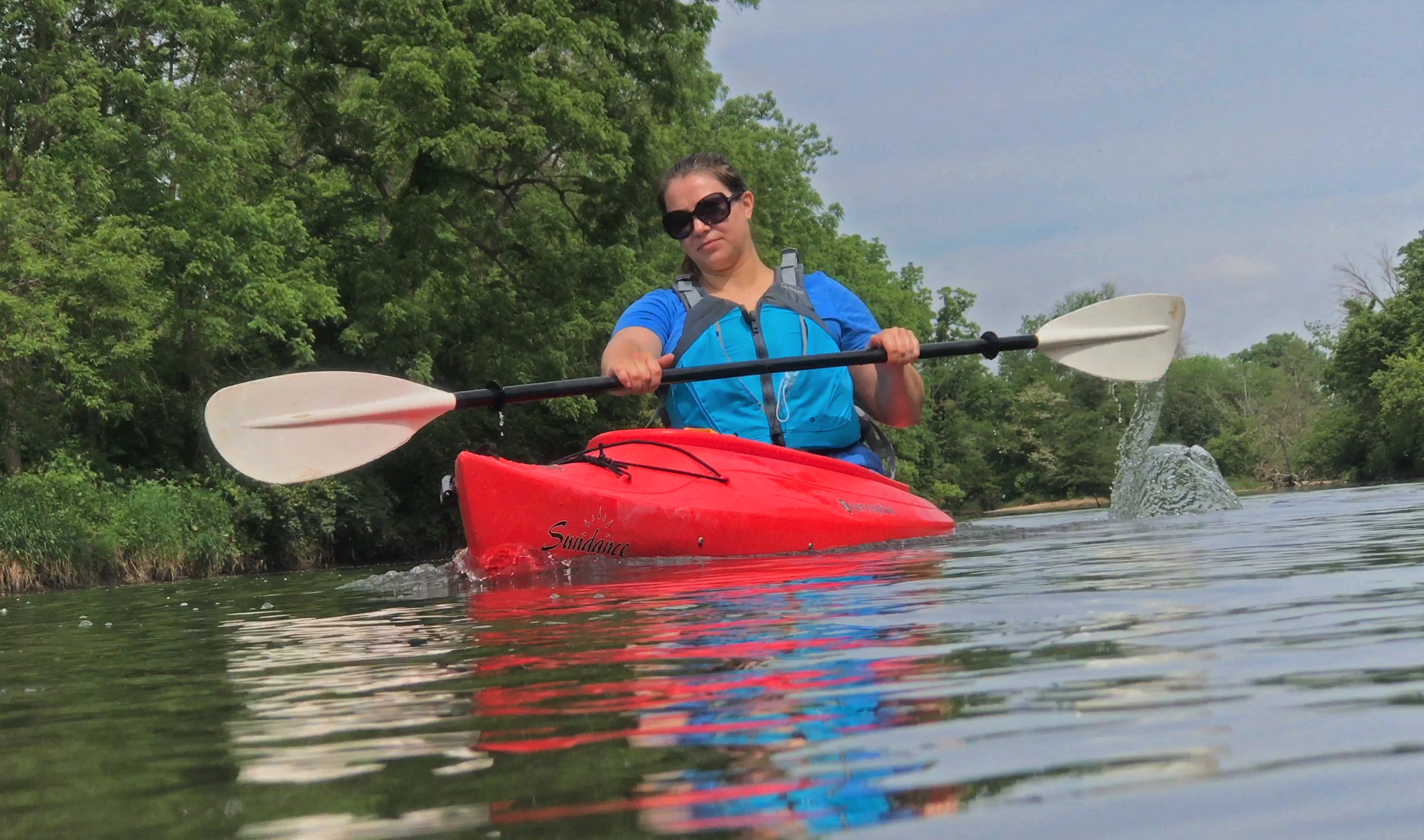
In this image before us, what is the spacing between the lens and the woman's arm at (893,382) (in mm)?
5770

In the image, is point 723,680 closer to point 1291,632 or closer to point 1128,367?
point 1291,632

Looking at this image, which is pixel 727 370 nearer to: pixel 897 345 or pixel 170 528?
pixel 897 345

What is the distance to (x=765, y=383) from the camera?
617cm

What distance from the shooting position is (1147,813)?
1.16 meters

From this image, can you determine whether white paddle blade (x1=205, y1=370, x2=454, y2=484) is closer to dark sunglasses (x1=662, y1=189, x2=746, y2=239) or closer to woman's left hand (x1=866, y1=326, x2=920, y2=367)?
dark sunglasses (x1=662, y1=189, x2=746, y2=239)

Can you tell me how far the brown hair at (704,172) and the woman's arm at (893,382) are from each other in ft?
2.86

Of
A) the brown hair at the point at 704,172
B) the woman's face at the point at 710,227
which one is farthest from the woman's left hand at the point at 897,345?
the brown hair at the point at 704,172

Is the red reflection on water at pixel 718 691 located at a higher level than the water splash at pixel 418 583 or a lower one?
lower

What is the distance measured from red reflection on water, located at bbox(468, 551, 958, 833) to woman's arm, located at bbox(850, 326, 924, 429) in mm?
1953

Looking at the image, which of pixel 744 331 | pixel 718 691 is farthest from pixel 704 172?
pixel 718 691

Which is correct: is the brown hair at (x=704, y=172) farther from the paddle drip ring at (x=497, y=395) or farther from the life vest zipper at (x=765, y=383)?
the paddle drip ring at (x=497, y=395)

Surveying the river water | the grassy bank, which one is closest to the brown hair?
the river water

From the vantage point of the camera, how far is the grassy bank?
1344cm

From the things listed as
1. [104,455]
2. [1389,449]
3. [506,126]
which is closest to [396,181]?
[506,126]
